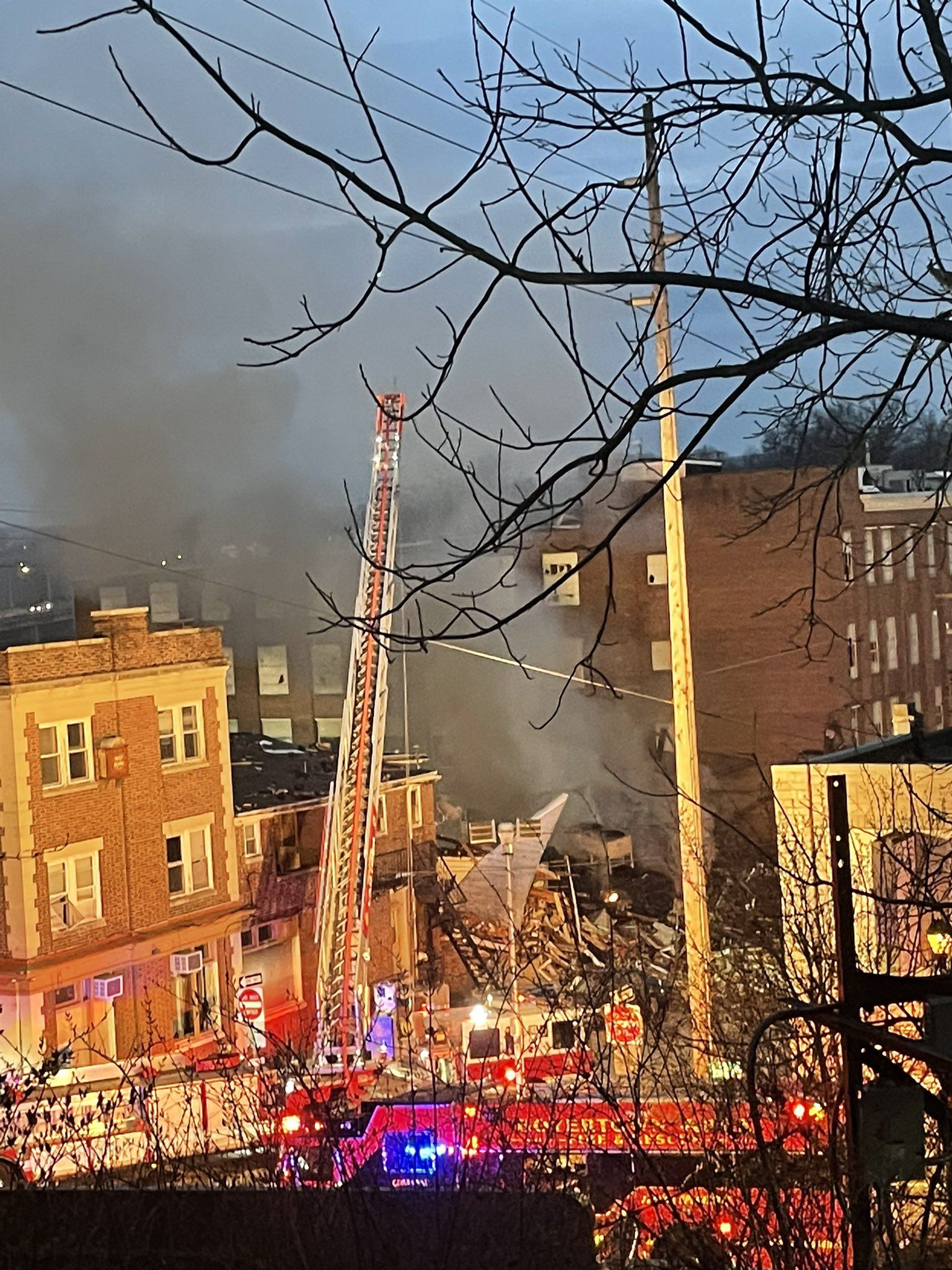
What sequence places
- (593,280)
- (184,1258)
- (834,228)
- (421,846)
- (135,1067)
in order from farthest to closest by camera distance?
1. (421,846)
2. (135,1067)
3. (184,1258)
4. (834,228)
5. (593,280)

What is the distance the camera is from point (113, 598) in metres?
4.80

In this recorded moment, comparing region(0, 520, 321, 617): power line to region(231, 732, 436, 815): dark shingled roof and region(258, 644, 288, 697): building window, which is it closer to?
region(258, 644, 288, 697): building window

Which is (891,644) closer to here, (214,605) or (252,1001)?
(214,605)

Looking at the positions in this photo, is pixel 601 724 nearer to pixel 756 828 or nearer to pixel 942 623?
pixel 756 828

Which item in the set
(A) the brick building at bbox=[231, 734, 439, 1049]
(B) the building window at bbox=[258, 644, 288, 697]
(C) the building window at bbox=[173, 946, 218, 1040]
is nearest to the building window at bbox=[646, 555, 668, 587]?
(A) the brick building at bbox=[231, 734, 439, 1049]

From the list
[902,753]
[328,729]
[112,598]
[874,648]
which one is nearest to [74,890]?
[112,598]

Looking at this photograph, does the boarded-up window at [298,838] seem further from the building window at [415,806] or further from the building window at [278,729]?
the building window at [415,806]

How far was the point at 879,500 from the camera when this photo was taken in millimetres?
5953

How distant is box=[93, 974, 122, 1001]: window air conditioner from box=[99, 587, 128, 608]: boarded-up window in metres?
1.14

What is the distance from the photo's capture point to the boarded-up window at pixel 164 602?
16.3 feet

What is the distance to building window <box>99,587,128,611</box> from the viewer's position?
4758 millimetres

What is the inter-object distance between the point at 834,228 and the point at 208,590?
3.70 metres

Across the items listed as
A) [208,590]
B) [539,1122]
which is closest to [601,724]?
[208,590]

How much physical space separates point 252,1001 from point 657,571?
257 cm
